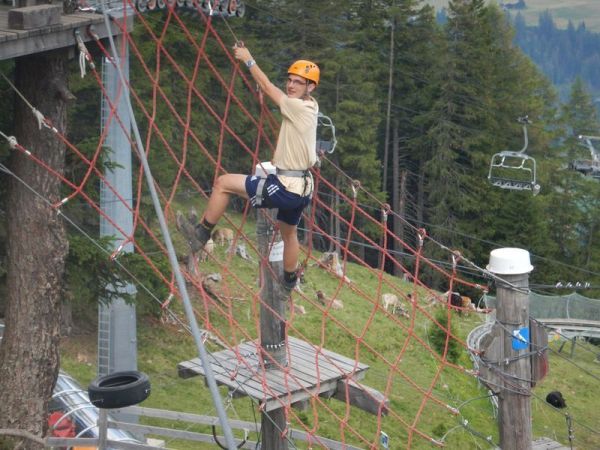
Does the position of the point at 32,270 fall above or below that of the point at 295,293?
above

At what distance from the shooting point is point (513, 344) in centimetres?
611

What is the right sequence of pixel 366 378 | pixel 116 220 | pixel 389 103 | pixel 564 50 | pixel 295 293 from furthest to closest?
1. pixel 564 50
2. pixel 389 103
3. pixel 295 293
4. pixel 366 378
5. pixel 116 220

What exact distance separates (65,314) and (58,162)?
854 cm

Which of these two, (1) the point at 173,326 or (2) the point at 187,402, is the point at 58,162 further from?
(1) the point at 173,326

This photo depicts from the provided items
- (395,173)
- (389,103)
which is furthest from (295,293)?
(395,173)

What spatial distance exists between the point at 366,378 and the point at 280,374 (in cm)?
1142

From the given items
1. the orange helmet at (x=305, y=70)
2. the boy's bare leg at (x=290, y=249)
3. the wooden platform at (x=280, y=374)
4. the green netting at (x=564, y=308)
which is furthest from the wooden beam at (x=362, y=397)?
the green netting at (x=564, y=308)

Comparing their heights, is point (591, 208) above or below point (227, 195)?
below

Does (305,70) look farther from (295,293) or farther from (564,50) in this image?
(564,50)

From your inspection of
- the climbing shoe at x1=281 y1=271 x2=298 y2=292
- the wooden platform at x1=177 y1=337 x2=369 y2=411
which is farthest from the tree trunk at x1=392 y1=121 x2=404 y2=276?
the climbing shoe at x1=281 y1=271 x2=298 y2=292

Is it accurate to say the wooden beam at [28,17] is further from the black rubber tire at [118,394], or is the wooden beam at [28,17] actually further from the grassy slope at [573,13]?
the grassy slope at [573,13]

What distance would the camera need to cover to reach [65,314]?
55.2 ft

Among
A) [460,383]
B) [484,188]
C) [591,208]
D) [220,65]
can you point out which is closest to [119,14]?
[460,383]

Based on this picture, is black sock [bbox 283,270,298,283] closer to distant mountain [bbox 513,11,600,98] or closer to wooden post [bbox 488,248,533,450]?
wooden post [bbox 488,248,533,450]
